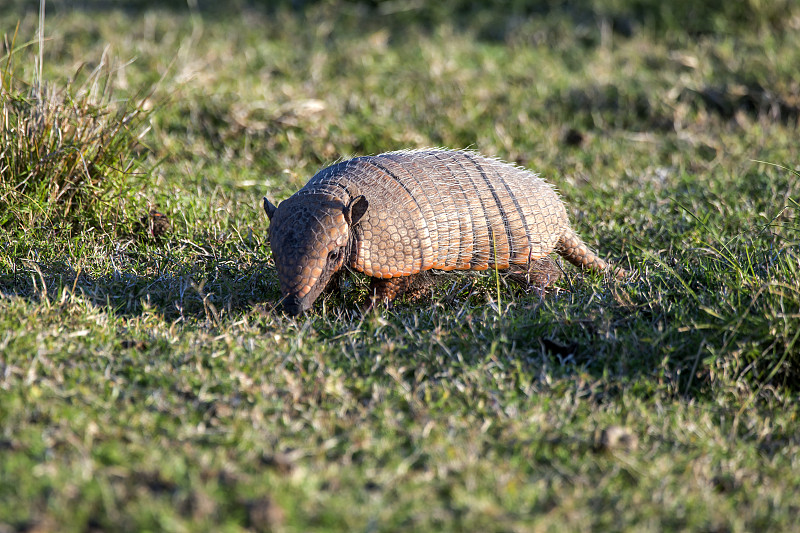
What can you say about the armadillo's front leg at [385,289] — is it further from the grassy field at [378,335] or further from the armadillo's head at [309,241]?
the armadillo's head at [309,241]

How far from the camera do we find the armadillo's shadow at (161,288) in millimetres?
3359

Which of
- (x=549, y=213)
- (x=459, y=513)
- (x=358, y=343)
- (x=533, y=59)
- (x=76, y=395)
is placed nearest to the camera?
(x=459, y=513)

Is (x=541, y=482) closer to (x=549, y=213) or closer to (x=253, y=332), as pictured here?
(x=253, y=332)

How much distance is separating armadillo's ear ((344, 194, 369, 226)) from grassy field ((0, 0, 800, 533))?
45 cm

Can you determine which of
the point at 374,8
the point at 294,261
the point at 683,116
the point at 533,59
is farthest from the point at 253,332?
the point at 374,8

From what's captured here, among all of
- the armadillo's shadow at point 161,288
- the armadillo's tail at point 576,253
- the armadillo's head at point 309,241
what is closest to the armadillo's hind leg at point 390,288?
the armadillo's head at point 309,241

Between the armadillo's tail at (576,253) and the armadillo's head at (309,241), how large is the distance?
3.78ft

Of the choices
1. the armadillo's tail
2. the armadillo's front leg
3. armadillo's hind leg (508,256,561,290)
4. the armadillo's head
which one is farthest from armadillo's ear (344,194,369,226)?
the armadillo's tail

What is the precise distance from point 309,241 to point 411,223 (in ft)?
1.62

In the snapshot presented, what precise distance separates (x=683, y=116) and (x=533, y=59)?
5.21 feet

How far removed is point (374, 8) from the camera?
8.06m

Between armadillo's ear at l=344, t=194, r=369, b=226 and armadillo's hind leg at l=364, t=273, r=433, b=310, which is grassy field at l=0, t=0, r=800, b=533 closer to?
armadillo's hind leg at l=364, t=273, r=433, b=310

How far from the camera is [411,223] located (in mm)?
3412

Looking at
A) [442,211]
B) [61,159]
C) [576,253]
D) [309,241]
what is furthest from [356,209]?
[61,159]
